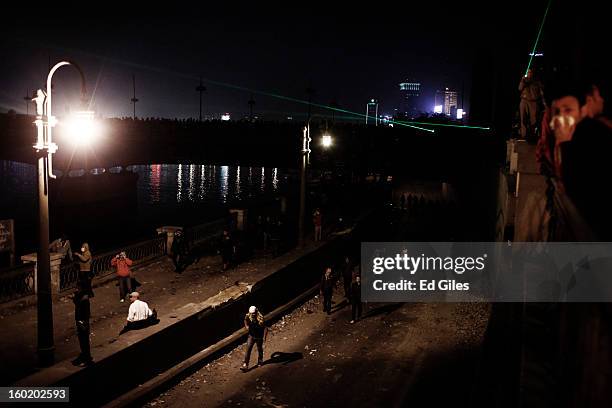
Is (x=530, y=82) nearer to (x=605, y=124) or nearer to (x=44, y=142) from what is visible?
(x=605, y=124)

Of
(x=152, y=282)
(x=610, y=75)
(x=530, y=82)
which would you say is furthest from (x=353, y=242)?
(x=610, y=75)

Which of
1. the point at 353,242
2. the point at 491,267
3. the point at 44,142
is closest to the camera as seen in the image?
the point at 44,142

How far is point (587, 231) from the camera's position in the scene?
685cm

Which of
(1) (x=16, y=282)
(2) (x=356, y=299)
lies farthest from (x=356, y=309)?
(1) (x=16, y=282)

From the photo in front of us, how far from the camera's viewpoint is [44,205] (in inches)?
433

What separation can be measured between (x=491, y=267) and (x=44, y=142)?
664 inches

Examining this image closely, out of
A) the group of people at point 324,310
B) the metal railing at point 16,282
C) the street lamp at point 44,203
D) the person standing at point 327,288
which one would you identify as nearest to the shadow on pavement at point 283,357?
the group of people at point 324,310

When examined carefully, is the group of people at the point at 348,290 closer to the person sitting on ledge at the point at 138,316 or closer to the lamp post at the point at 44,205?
the person sitting on ledge at the point at 138,316

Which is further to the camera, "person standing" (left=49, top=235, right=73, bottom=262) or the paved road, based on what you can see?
"person standing" (left=49, top=235, right=73, bottom=262)

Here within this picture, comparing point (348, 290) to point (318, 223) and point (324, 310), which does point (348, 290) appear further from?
point (318, 223)

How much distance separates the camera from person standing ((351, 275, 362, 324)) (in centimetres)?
1808

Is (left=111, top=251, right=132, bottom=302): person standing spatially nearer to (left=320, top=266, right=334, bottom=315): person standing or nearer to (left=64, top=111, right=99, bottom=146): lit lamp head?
(left=320, top=266, right=334, bottom=315): person standing

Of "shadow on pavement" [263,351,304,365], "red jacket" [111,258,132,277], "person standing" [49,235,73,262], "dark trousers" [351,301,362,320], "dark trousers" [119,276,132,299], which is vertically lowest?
"shadow on pavement" [263,351,304,365]

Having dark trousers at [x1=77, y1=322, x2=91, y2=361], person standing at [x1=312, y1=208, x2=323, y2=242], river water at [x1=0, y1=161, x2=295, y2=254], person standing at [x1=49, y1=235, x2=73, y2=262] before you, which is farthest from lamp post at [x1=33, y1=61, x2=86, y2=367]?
river water at [x1=0, y1=161, x2=295, y2=254]
